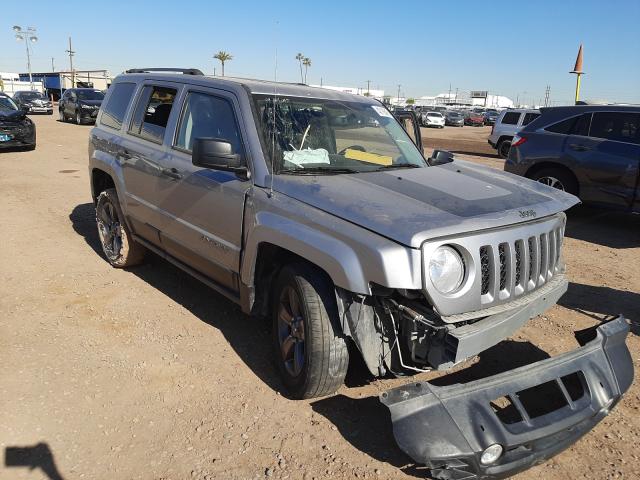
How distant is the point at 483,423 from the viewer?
234cm

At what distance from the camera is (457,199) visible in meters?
3.00

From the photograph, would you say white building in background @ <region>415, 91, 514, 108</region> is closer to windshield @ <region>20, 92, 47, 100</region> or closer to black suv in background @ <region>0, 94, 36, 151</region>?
windshield @ <region>20, 92, 47, 100</region>

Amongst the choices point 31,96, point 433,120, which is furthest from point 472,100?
point 31,96

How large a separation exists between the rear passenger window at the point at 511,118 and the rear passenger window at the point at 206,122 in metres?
17.2

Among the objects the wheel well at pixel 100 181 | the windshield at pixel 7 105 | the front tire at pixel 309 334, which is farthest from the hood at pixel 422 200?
the windshield at pixel 7 105

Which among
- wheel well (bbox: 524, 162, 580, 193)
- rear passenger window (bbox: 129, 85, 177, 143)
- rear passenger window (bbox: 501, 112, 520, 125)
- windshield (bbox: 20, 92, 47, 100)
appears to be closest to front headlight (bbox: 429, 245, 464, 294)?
rear passenger window (bbox: 129, 85, 177, 143)

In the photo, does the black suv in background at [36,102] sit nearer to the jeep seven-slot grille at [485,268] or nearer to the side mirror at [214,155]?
the side mirror at [214,155]

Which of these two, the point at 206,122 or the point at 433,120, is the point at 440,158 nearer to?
the point at 206,122

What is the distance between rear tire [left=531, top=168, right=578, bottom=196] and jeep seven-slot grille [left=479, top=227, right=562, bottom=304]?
5391 millimetres

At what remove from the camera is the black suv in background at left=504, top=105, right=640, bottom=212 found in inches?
293

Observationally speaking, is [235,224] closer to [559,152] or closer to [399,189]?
[399,189]

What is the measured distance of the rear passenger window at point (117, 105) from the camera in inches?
199

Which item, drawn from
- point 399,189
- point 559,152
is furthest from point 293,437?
point 559,152

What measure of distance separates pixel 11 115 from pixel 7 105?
412mm
